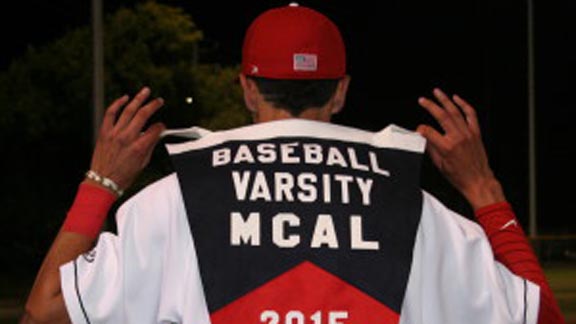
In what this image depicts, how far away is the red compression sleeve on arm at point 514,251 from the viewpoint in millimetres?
2823

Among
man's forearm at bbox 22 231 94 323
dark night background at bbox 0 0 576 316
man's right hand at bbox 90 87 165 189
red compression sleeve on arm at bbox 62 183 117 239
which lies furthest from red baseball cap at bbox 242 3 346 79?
dark night background at bbox 0 0 576 316

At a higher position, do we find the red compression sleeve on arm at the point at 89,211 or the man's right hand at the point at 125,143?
the man's right hand at the point at 125,143

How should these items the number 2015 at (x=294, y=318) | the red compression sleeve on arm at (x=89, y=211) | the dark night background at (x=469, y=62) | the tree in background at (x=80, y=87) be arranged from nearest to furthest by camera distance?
the number 2015 at (x=294, y=318) → the red compression sleeve on arm at (x=89, y=211) → the tree in background at (x=80, y=87) → the dark night background at (x=469, y=62)

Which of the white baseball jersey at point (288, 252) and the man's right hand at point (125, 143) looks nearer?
the white baseball jersey at point (288, 252)

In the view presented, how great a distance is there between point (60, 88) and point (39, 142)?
1632mm

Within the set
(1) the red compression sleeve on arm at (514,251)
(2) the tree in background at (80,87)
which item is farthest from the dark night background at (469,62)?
(1) the red compression sleeve on arm at (514,251)

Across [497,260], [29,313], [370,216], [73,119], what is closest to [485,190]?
[497,260]

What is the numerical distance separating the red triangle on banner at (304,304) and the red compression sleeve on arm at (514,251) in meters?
0.35

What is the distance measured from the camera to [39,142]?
36.9 metres

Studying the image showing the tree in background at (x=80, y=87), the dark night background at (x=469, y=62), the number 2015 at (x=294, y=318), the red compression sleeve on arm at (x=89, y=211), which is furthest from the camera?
the dark night background at (x=469, y=62)

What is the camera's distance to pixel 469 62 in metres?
72.6

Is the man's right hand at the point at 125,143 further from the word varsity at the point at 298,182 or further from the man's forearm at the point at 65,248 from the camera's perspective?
the word varsity at the point at 298,182

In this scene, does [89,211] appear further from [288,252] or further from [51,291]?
[288,252]

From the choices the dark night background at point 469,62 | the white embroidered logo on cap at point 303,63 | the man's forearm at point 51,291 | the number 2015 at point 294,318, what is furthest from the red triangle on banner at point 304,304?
the dark night background at point 469,62
